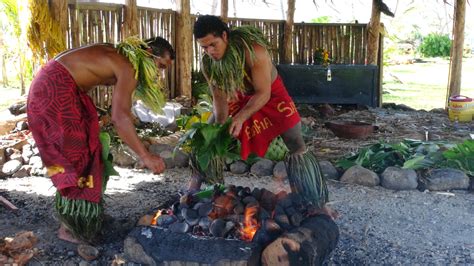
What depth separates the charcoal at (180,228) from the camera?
122 inches

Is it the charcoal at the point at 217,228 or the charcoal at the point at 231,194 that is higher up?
the charcoal at the point at 231,194

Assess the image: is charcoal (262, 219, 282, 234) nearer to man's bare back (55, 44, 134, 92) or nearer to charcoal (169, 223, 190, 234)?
charcoal (169, 223, 190, 234)

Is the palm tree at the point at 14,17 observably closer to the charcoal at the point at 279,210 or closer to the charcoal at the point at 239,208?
the charcoal at the point at 239,208

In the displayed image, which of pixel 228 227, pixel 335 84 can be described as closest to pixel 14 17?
pixel 228 227

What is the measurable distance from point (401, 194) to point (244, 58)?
212cm

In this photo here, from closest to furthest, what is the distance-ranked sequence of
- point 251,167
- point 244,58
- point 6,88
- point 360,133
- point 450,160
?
point 244,58 → point 450,160 → point 251,167 → point 360,133 → point 6,88

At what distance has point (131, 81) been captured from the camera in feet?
10.4

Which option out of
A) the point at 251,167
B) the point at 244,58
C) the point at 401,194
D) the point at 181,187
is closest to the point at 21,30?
the point at 181,187

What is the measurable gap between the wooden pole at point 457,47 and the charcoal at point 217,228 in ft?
24.8

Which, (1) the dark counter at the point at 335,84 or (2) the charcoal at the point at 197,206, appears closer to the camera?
(2) the charcoal at the point at 197,206

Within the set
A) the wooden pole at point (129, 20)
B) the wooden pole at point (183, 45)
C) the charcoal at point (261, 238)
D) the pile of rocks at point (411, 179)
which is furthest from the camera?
the wooden pole at point (183, 45)

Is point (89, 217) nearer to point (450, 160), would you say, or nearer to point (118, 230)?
point (118, 230)

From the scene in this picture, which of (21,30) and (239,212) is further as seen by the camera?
(21,30)

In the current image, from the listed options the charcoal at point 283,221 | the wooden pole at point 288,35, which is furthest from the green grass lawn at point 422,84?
the charcoal at point 283,221
